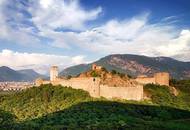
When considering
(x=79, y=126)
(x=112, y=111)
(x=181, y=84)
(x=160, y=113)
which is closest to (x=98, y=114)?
(x=112, y=111)

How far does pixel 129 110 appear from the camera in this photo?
6178cm

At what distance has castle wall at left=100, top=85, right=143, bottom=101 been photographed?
68625 millimetres

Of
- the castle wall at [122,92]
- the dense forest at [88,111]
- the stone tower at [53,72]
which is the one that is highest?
the stone tower at [53,72]

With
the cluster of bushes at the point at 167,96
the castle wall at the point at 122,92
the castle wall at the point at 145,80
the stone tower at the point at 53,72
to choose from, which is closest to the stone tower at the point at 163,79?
the castle wall at the point at 145,80

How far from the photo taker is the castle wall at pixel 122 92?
225 feet

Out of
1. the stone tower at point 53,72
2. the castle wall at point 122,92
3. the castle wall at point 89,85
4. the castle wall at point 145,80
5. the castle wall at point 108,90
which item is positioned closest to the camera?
the castle wall at point 89,85

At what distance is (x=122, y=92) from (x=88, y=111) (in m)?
11.8

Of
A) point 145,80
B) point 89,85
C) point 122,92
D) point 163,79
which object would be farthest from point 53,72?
point 163,79

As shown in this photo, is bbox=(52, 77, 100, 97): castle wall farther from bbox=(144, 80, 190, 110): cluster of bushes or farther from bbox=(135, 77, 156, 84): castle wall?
bbox=(135, 77, 156, 84): castle wall

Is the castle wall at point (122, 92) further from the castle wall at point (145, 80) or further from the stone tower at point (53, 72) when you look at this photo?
the stone tower at point (53, 72)

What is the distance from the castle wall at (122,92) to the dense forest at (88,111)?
6.02 feet

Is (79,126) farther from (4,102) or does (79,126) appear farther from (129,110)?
(4,102)

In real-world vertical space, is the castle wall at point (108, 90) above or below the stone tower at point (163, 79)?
below

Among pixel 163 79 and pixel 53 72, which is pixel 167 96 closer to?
pixel 163 79
